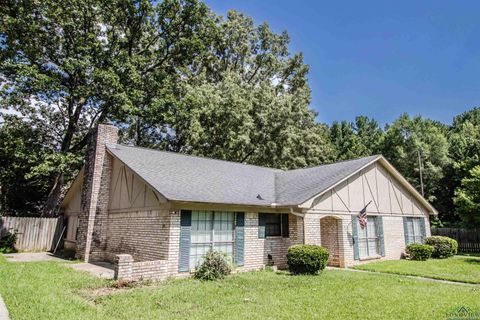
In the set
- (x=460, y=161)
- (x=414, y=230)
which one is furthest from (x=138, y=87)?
(x=460, y=161)

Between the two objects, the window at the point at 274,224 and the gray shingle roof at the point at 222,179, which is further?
the window at the point at 274,224

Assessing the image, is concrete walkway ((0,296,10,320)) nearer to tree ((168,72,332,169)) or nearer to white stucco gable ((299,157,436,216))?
white stucco gable ((299,157,436,216))

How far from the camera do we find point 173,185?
1121 cm

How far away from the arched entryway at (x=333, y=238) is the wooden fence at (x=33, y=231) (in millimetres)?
15354

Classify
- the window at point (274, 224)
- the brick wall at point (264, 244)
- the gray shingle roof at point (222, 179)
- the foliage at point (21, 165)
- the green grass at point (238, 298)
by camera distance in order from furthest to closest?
the foliage at point (21, 165) → the window at point (274, 224) → the brick wall at point (264, 244) → the gray shingle roof at point (222, 179) → the green grass at point (238, 298)

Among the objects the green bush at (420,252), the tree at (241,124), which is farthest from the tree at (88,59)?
the green bush at (420,252)

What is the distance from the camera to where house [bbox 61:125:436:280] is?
10.5m

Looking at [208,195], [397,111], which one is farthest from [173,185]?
[397,111]

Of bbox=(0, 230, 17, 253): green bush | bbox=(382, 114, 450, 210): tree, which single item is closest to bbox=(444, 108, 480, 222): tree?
bbox=(382, 114, 450, 210): tree

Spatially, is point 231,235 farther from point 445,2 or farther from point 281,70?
point 281,70

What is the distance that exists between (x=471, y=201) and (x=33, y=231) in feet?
87.2

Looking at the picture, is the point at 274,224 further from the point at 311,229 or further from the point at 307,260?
the point at 307,260

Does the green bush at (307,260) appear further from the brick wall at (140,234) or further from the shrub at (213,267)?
the brick wall at (140,234)

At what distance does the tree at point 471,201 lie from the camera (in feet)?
63.9
